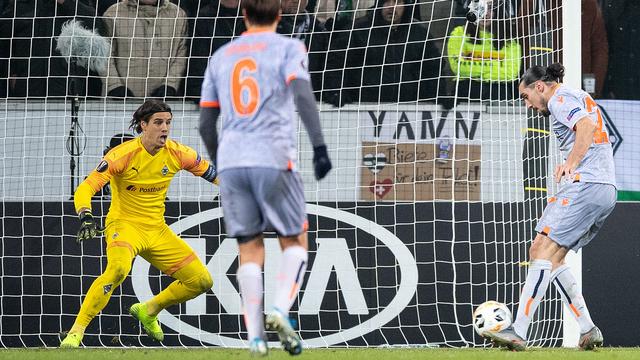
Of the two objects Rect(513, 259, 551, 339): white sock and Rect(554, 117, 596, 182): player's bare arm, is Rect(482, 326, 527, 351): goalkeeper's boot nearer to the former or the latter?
Rect(513, 259, 551, 339): white sock

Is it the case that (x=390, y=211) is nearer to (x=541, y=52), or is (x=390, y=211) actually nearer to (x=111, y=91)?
(x=541, y=52)

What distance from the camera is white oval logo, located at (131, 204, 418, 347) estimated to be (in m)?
10.3

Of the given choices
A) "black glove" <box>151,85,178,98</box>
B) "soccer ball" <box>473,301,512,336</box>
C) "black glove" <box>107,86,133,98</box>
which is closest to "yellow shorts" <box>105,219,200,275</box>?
"black glove" <box>107,86,133,98</box>

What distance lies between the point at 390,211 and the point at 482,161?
0.98m

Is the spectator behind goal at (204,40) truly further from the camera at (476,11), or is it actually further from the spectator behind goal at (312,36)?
the camera at (476,11)

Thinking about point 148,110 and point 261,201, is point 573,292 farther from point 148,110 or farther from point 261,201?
point 148,110

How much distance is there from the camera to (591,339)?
8469mm

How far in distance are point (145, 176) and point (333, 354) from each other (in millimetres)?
2366

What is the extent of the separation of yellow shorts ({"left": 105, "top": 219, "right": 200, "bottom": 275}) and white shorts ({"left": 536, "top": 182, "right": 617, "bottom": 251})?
298 cm

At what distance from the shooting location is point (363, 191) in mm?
10383

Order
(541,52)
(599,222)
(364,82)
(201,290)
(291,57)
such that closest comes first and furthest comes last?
(291,57) < (599,222) < (201,290) < (541,52) < (364,82)

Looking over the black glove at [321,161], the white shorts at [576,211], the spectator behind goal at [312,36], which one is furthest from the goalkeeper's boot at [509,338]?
the spectator behind goal at [312,36]

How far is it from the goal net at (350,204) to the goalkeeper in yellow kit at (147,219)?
939mm

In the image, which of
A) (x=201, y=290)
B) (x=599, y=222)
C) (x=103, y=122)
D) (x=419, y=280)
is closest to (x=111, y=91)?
(x=103, y=122)
